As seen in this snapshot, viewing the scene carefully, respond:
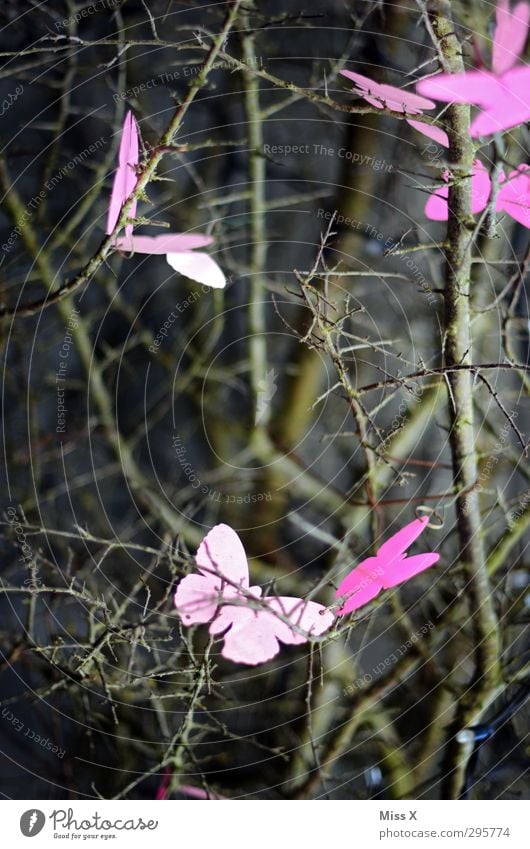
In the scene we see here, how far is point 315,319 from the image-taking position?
0.30 metres

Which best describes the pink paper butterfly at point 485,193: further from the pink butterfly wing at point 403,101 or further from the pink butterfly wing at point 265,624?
the pink butterfly wing at point 265,624

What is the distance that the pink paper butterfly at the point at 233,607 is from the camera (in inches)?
13.4

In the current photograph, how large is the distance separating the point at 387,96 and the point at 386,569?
0.75 feet

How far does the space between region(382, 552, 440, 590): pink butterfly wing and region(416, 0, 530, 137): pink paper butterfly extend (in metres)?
0.20

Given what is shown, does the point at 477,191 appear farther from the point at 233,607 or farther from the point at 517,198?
the point at 233,607

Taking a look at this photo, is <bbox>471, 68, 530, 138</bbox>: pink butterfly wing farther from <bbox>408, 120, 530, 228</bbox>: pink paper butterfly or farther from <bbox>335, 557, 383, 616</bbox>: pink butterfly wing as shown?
<bbox>335, 557, 383, 616</bbox>: pink butterfly wing

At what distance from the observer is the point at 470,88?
303mm

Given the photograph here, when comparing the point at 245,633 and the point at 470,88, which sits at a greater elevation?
the point at 470,88

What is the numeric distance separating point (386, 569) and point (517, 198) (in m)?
0.19
